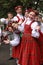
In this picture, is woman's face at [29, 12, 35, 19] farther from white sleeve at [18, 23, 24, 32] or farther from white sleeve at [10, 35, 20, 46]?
white sleeve at [10, 35, 20, 46]

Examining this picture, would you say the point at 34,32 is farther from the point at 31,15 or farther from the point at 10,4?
the point at 10,4

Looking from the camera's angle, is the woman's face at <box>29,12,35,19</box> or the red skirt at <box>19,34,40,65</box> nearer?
the woman's face at <box>29,12,35,19</box>

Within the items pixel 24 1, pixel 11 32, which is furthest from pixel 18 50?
pixel 24 1

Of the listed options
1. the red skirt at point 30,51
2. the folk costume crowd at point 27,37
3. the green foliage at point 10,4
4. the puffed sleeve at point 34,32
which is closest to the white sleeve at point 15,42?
the folk costume crowd at point 27,37

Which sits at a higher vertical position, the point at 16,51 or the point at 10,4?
the point at 10,4

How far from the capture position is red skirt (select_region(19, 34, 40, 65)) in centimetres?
704

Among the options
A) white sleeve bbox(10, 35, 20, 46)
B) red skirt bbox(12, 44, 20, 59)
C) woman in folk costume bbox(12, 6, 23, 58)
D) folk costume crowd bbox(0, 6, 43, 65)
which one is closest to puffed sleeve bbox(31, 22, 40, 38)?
folk costume crowd bbox(0, 6, 43, 65)

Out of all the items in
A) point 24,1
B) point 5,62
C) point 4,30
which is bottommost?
point 5,62

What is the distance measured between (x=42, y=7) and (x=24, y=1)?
751 mm

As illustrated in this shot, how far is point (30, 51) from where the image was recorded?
7082 millimetres

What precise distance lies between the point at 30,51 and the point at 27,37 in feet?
0.94

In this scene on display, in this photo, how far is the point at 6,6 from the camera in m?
7.80

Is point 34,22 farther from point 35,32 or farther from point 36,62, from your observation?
point 36,62

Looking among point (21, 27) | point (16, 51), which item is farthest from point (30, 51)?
point (16, 51)
